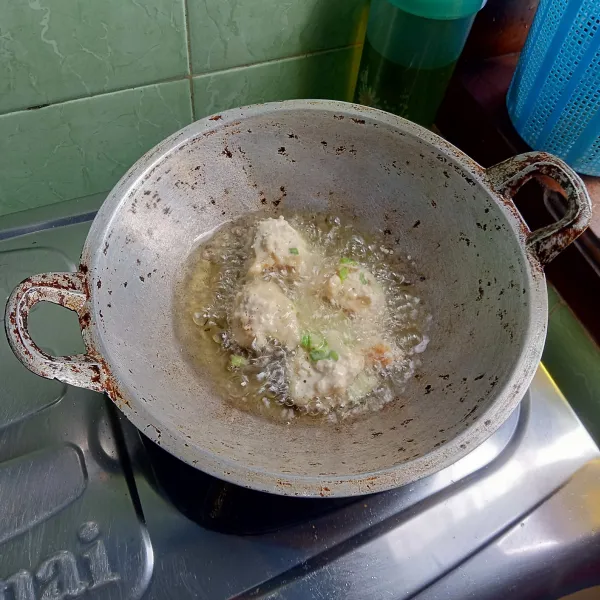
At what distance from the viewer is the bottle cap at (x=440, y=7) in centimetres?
73

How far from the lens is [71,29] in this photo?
2.16ft

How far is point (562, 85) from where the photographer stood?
734mm

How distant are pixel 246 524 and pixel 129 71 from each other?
1.99ft

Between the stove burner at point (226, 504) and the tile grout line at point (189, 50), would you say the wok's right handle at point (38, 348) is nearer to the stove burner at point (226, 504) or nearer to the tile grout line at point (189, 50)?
the stove burner at point (226, 504)

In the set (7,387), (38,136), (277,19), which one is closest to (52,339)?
(7,387)

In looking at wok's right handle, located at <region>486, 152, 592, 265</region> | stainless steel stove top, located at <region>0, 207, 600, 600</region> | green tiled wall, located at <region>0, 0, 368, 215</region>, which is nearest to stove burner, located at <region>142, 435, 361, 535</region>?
stainless steel stove top, located at <region>0, 207, 600, 600</region>

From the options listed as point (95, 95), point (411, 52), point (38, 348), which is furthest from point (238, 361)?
point (411, 52)

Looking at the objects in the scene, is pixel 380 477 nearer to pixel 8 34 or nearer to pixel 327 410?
pixel 327 410

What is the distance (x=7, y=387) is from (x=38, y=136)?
35cm

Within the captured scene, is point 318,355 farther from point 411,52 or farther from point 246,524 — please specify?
point 411,52

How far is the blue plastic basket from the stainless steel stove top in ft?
1.41

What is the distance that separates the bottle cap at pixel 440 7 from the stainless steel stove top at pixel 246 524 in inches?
22.9

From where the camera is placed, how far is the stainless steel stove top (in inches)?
21.7

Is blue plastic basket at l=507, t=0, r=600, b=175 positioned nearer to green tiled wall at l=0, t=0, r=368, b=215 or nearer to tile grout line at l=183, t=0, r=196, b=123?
green tiled wall at l=0, t=0, r=368, b=215
